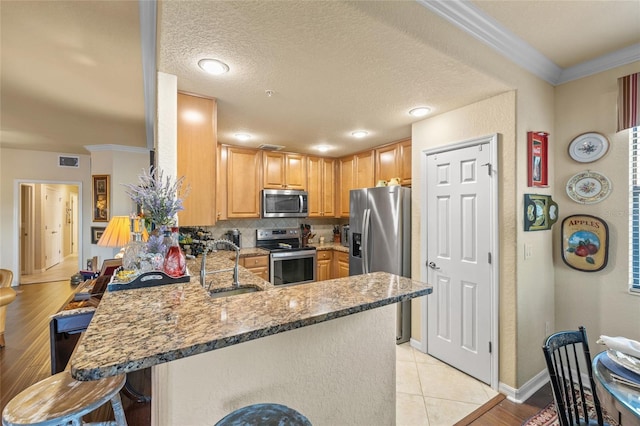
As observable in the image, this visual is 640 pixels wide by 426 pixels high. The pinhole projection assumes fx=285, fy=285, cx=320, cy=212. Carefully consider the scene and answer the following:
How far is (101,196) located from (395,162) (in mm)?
5274

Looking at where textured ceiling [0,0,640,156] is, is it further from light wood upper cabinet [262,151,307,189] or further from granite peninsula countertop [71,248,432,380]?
granite peninsula countertop [71,248,432,380]

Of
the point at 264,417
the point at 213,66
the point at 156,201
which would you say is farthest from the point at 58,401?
the point at 213,66

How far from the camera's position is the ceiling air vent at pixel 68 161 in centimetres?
571

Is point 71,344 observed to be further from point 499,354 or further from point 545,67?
point 545,67

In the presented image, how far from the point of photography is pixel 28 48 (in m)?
2.13

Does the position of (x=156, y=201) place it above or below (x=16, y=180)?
below

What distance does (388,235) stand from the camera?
10.1 feet

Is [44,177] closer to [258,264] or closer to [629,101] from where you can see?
[258,264]

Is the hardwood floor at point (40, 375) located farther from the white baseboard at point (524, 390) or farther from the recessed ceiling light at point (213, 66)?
the recessed ceiling light at point (213, 66)

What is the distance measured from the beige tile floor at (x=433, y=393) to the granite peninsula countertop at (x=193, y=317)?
1236mm

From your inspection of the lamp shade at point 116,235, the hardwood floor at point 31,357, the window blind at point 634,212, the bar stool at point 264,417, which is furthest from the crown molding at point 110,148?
the window blind at point 634,212

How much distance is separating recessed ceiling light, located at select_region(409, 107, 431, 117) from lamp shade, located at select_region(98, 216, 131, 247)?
3163mm

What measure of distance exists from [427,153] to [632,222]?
1559 millimetres

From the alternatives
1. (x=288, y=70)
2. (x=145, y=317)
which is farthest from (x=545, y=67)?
(x=145, y=317)
